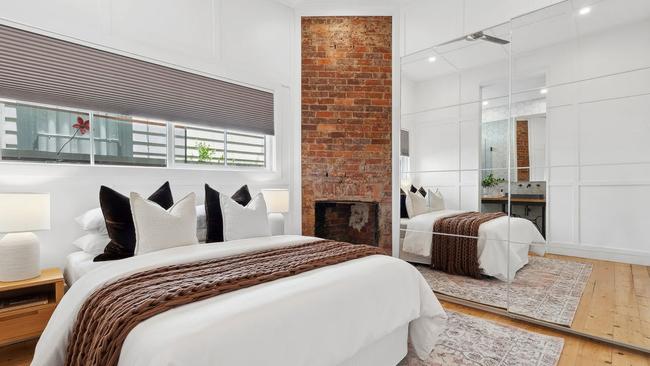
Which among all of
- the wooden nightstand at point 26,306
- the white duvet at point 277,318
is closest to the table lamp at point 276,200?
the white duvet at point 277,318

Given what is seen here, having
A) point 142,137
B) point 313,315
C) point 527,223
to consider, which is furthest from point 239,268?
point 527,223

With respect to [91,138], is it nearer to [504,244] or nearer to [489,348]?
[489,348]

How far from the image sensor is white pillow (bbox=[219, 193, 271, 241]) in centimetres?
275

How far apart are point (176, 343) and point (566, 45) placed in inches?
127

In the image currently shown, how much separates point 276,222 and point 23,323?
2273 millimetres

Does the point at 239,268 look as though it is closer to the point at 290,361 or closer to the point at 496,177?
the point at 290,361

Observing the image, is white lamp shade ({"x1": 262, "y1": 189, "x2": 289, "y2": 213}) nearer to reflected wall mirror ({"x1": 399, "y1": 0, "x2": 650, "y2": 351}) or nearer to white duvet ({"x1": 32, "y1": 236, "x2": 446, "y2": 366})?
white duvet ({"x1": 32, "y1": 236, "x2": 446, "y2": 366})

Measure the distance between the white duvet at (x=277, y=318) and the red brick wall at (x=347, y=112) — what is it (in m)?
2.02

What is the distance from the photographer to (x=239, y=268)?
1825 millimetres

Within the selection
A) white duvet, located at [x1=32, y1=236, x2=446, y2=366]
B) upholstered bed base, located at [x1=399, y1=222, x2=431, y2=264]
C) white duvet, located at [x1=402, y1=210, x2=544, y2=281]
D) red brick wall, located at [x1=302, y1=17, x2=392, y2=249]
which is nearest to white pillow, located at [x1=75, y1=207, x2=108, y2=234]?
white duvet, located at [x1=32, y1=236, x2=446, y2=366]

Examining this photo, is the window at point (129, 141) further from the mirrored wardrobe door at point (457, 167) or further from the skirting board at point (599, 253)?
the skirting board at point (599, 253)

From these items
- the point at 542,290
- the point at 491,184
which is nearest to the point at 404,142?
the point at 491,184

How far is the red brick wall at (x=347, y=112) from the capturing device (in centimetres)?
410

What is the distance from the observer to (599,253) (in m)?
2.51
